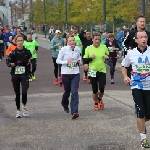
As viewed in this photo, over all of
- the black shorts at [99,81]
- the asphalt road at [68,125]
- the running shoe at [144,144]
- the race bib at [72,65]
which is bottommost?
the asphalt road at [68,125]

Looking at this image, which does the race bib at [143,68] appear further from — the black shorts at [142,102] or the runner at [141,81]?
the black shorts at [142,102]

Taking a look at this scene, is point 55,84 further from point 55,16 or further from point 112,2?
point 55,16

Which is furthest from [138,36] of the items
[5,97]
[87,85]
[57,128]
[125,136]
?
[87,85]

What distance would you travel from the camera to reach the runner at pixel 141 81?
8.22 meters

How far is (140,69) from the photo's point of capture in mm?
8250

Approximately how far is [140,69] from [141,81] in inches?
7.3

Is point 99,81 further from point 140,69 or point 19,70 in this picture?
point 140,69

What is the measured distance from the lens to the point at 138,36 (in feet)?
26.9

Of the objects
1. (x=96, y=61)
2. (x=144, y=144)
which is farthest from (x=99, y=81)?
(x=144, y=144)

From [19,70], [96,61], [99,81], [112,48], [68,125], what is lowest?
[68,125]

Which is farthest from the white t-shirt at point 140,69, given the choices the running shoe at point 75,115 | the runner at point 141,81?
the running shoe at point 75,115

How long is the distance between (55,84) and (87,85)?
1106mm

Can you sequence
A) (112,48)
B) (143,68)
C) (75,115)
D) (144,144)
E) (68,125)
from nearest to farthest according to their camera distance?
Answer: (144,144) < (143,68) < (68,125) < (75,115) < (112,48)

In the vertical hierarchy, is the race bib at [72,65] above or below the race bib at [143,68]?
below
